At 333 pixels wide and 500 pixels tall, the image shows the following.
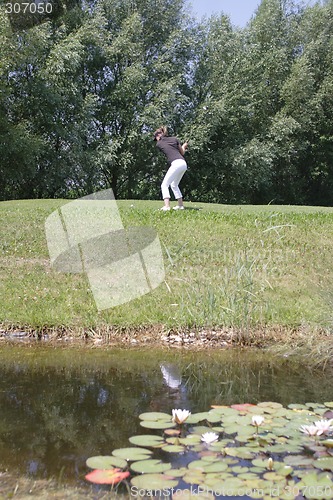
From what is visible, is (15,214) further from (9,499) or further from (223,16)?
(223,16)

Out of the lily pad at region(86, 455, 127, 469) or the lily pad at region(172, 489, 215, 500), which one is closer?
the lily pad at region(172, 489, 215, 500)

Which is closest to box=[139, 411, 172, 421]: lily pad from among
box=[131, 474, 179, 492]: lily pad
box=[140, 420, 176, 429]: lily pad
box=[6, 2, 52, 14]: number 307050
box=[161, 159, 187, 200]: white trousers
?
box=[140, 420, 176, 429]: lily pad

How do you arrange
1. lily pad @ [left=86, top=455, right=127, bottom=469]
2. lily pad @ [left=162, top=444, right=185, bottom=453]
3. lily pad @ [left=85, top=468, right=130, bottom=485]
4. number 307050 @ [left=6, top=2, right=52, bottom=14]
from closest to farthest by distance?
lily pad @ [left=85, top=468, right=130, bottom=485] → lily pad @ [left=86, top=455, right=127, bottom=469] → lily pad @ [left=162, top=444, right=185, bottom=453] → number 307050 @ [left=6, top=2, right=52, bottom=14]

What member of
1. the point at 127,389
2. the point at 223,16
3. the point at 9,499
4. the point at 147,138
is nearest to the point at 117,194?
the point at 147,138

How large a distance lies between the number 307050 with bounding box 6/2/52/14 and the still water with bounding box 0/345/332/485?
22168 millimetres

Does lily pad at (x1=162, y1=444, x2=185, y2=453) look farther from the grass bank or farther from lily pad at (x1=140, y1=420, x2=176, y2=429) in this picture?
the grass bank

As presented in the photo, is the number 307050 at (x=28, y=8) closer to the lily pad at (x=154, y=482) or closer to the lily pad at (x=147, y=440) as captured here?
the lily pad at (x=147, y=440)

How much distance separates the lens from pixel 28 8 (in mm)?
28469

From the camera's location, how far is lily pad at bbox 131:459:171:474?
3354 millimetres

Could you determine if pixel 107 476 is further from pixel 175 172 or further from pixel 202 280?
pixel 175 172

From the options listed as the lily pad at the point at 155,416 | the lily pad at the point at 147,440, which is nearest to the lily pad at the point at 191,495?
the lily pad at the point at 147,440

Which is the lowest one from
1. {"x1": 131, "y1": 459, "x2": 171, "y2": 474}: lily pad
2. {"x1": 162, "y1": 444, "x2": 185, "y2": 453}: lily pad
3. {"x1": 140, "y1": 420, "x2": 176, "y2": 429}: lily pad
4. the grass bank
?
the grass bank

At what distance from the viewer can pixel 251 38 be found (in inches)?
1374

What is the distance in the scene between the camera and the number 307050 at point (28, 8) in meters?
26.5
